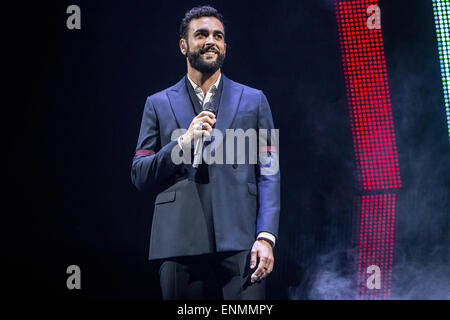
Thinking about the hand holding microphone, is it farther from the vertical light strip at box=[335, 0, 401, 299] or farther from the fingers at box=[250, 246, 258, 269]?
the vertical light strip at box=[335, 0, 401, 299]

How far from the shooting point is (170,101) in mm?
2492

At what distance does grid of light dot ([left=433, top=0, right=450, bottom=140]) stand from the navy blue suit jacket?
4.99 ft

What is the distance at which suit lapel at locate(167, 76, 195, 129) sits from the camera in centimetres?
242

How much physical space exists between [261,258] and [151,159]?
0.69 meters

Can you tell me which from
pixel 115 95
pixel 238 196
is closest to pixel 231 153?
pixel 238 196

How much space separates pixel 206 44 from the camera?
8.08 feet

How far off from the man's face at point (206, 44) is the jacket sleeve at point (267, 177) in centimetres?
32

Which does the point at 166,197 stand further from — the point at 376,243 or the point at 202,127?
the point at 376,243

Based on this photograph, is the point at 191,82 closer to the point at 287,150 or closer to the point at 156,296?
the point at 287,150

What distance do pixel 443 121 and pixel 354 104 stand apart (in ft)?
2.03

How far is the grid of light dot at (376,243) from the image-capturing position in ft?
10.6

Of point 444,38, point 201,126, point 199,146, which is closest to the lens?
point 201,126

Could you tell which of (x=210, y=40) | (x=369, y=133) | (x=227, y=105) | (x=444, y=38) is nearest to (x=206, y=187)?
(x=227, y=105)

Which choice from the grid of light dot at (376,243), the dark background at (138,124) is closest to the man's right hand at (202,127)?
the dark background at (138,124)
